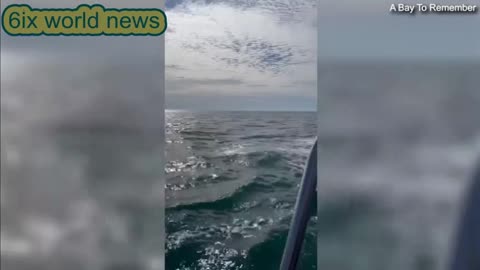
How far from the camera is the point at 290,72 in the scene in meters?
2.07

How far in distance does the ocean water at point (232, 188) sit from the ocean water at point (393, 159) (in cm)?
13

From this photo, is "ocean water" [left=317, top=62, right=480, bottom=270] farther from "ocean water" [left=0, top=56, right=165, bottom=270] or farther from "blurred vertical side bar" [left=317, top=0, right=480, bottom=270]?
"ocean water" [left=0, top=56, right=165, bottom=270]

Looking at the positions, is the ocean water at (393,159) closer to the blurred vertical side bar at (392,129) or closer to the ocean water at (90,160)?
the blurred vertical side bar at (392,129)

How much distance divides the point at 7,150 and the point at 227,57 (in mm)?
1140

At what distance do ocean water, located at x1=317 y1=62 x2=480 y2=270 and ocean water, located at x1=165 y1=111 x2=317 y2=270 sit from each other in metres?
0.13

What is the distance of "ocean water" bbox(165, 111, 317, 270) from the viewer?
6.72 feet

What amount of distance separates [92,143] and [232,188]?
70cm

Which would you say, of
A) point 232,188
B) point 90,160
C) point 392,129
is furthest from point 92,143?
point 392,129

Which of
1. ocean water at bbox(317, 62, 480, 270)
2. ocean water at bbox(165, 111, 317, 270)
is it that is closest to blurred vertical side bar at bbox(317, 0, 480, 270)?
ocean water at bbox(317, 62, 480, 270)

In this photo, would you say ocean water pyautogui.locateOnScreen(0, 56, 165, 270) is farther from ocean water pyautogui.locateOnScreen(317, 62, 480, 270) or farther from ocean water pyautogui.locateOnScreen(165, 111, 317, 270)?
ocean water pyautogui.locateOnScreen(317, 62, 480, 270)

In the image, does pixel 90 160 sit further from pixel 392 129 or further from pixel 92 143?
pixel 392 129

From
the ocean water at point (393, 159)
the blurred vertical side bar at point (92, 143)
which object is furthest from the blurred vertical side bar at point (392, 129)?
the blurred vertical side bar at point (92, 143)

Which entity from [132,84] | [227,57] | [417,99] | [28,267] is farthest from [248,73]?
[28,267]

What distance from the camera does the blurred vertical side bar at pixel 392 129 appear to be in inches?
79.6
